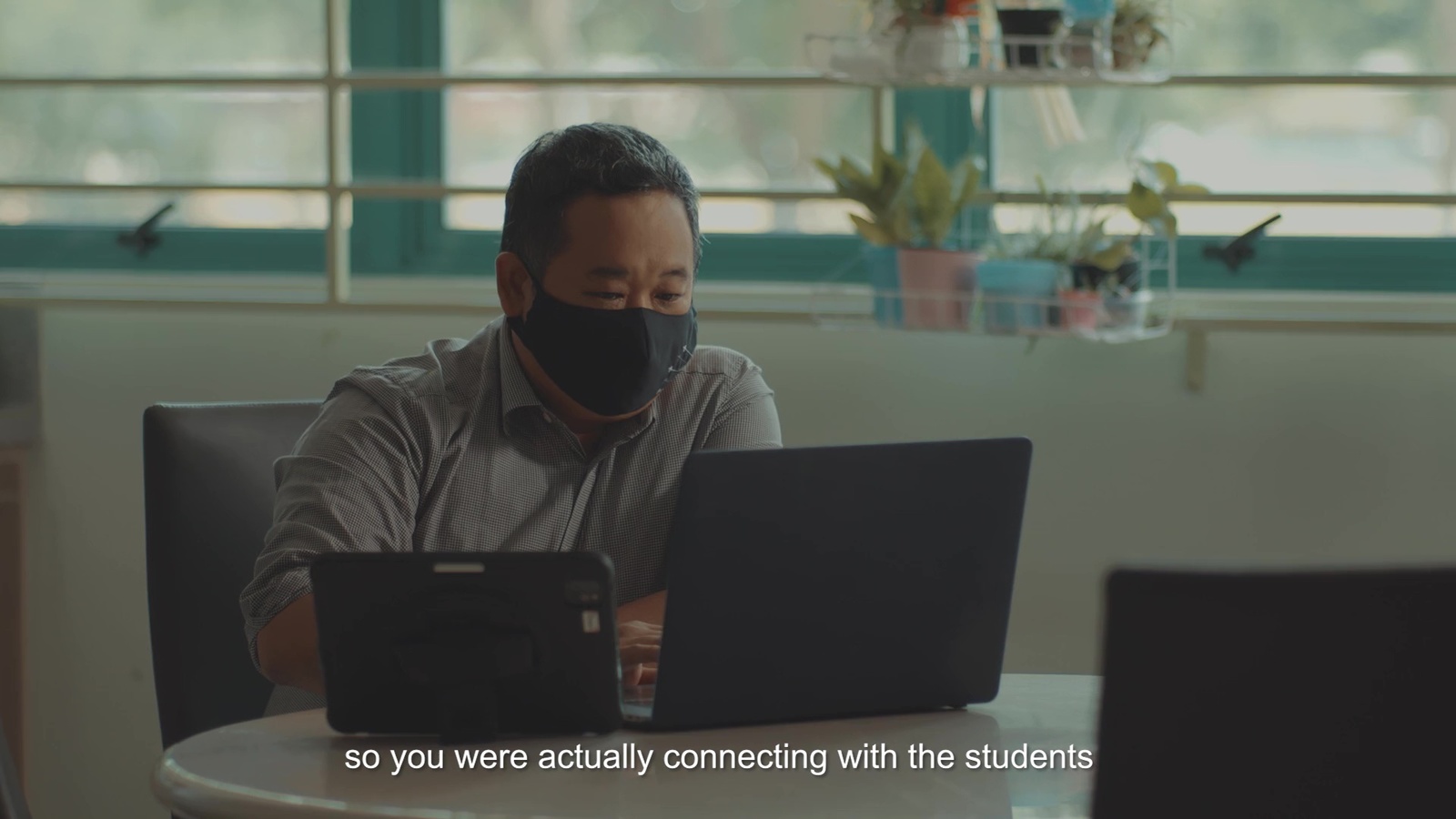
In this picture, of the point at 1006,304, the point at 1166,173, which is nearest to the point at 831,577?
the point at 1006,304

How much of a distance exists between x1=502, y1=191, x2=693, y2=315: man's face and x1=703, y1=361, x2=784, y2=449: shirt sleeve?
0.66 feet

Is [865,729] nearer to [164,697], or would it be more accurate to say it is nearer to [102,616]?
[164,697]

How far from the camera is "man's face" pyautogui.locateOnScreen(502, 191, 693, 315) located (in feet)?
5.25

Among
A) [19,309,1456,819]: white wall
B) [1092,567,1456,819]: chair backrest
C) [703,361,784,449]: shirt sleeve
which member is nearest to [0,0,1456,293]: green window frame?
[19,309,1456,819]: white wall

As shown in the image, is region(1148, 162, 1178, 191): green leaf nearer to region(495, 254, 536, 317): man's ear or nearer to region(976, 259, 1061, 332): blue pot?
region(976, 259, 1061, 332): blue pot

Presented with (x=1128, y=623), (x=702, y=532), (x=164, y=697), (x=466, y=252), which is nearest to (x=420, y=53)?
(x=466, y=252)

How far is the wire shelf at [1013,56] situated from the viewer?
2043mm

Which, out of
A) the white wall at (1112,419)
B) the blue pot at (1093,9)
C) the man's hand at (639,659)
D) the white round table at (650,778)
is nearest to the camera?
the white round table at (650,778)

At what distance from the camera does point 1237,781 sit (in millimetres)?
745

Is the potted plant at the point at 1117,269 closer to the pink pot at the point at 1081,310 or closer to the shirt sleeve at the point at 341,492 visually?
the pink pot at the point at 1081,310

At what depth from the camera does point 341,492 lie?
1.54m

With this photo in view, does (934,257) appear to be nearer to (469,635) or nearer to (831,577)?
(831,577)

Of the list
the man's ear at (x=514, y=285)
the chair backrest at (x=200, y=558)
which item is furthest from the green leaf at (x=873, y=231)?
the chair backrest at (x=200, y=558)

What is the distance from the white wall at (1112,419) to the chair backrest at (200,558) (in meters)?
0.87
